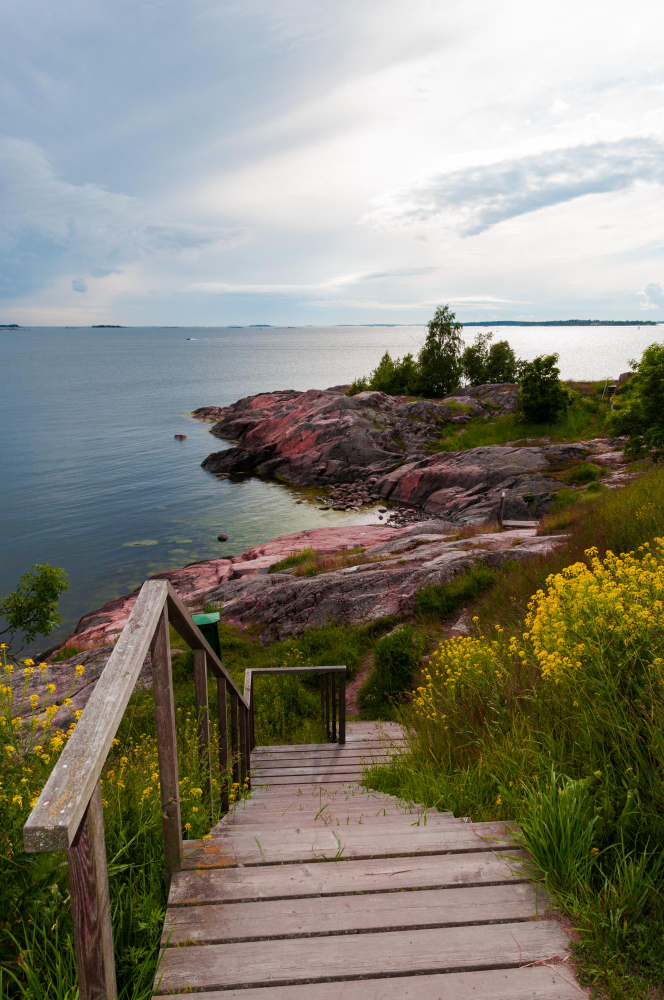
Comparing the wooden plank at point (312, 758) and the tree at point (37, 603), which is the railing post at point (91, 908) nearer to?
the wooden plank at point (312, 758)

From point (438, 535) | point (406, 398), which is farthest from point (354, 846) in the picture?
point (406, 398)

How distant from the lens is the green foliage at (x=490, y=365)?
197 feet

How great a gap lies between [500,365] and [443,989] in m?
63.9

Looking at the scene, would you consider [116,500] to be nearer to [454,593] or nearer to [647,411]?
[454,593]

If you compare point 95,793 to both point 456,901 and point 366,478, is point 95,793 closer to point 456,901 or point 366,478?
point 456,901

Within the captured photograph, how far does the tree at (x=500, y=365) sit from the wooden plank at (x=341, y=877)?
2451 inches

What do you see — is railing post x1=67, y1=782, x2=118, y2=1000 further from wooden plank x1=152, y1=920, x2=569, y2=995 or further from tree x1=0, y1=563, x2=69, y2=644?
tree x1=0, y1=563, x2=69, y2=644

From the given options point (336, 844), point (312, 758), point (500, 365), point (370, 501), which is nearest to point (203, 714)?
point (336, 844)

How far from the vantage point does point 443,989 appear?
1981mm

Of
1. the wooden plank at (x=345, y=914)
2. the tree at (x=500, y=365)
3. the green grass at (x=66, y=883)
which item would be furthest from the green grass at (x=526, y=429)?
the green grass at (x=66, y=883)

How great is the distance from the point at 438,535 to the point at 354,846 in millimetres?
16700

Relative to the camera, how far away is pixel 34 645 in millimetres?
19328

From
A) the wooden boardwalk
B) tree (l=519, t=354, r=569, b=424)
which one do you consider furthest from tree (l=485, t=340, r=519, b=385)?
the wooden boardwalk

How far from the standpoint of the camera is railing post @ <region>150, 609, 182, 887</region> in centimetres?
254
